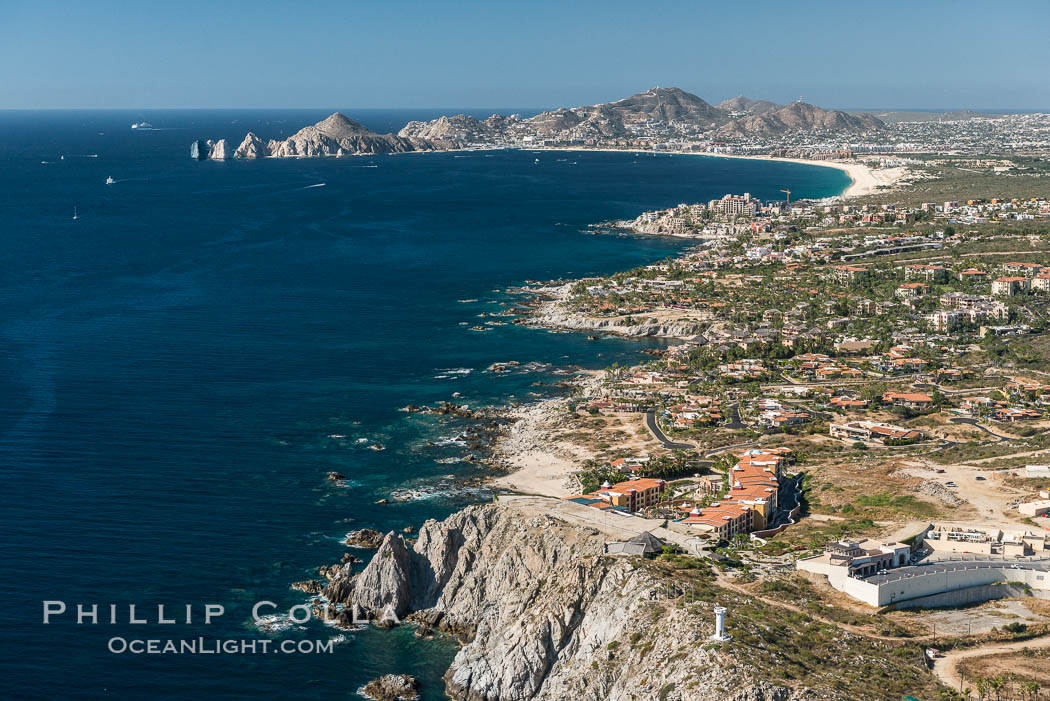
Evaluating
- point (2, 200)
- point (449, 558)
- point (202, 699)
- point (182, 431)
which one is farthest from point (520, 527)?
point (2, 200)

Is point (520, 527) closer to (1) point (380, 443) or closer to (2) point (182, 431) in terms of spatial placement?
(1) point (380, 443)

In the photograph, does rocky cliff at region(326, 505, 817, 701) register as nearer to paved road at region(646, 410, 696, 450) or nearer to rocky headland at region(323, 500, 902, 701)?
rocky headland at region(323, 500, 902, 701)

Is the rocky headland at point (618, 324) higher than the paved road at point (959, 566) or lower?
higher

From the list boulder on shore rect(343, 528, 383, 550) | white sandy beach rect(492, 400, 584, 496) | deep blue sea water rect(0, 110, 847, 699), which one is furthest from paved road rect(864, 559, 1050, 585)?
boulder on shore rect(343, 528, 383, 550)

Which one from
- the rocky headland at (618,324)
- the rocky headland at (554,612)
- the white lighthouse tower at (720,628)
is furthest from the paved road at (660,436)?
the white lighthouse tower at (720,628)

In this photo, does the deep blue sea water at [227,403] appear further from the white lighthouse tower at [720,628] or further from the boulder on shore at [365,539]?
the white lighthouse tower at [720,628]

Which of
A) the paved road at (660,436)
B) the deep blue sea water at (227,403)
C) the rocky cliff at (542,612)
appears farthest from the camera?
the paved road at (660,436)

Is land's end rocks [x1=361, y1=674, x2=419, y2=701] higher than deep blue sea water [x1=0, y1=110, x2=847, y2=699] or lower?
lower
